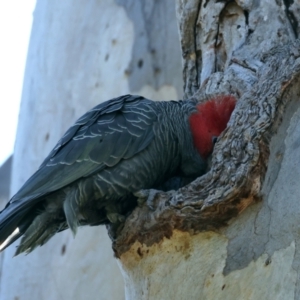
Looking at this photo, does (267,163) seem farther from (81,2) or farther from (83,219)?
(81,2)

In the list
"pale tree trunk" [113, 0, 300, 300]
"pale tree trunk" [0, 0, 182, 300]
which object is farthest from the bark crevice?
"pale tree trunk" [0, 0, 182, 300]

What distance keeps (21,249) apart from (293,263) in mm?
1190

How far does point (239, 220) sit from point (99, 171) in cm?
72

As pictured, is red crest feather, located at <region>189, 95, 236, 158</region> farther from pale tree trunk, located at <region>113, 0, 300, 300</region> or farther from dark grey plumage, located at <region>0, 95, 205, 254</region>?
→ pale tree trunk, located at <region>113, 0, 300, 300</region>

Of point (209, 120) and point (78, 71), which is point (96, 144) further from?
point (78, 71)

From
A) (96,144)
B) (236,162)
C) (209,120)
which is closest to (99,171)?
(96,144)

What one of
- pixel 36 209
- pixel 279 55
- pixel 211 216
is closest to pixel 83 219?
pixel 36 209

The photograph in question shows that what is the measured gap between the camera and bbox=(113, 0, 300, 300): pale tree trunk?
2.37 metres

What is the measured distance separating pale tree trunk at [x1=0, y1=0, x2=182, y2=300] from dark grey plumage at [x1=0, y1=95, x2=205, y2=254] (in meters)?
1.23

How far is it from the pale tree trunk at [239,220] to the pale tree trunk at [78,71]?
5.19 ft

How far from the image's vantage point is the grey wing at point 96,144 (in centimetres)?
282

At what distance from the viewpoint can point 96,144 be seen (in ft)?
9.52

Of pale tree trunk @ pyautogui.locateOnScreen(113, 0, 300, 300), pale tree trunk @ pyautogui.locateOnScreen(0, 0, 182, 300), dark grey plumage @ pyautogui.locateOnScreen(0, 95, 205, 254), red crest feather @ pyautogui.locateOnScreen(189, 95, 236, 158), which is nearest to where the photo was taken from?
pale tree trunk @ pyautogui.locateOnScreen(113, 0, 300, 300)

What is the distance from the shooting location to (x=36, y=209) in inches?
113
